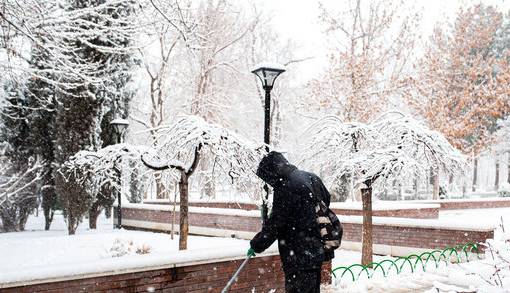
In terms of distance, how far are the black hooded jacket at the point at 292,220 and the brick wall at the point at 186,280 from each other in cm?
162

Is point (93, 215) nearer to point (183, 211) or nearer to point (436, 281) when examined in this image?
point (183, 211)

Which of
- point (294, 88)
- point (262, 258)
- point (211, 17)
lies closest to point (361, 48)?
point (211, 17)

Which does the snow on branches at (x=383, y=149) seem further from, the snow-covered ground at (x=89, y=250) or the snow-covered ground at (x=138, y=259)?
the snow-covered ground at (x=89, y=250)

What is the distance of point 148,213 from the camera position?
19.0m

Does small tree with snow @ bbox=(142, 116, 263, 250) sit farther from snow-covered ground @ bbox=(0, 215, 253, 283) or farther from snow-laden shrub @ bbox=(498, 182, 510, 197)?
snow-laden shrub @ bbox=(498, 182, 510, 197)

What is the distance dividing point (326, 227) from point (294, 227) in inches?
13.2

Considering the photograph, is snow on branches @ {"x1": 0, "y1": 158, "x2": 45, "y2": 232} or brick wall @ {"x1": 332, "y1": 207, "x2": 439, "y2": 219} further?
snow on branches @ {"x1": 0, "y1": 158, "x2": 45, "y2": 232}

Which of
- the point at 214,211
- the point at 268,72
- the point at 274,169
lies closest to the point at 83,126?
the point at 214,211

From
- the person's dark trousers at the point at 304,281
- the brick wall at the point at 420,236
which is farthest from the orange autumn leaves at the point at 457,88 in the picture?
the person's dark trousers at the point at 304,281

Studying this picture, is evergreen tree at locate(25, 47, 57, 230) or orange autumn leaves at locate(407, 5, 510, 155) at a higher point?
orange autumn leaves at locate(407, 5, 510, 155)

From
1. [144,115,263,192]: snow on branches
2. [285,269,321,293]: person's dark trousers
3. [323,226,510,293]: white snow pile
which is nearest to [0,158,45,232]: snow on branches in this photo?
[144,115,263,192]: snow on branches

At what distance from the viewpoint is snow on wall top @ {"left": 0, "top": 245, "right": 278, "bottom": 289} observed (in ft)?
16.7

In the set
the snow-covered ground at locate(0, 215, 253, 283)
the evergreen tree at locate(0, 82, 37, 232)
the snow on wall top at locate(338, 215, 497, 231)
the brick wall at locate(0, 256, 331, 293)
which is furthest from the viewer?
the evergreen tree at locate(0, 82, 37, 232)

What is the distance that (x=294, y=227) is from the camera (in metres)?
4.89
